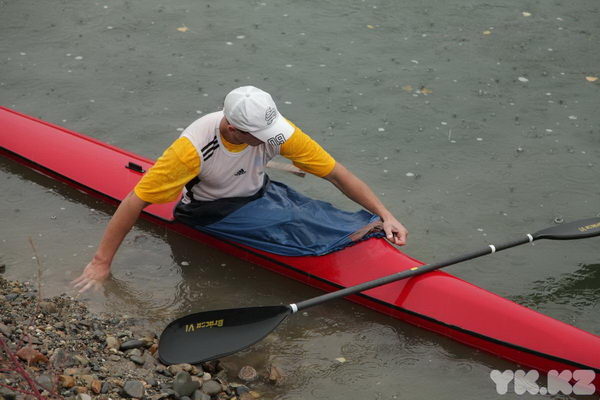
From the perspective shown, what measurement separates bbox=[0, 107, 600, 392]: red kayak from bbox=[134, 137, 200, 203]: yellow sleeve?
0.90m

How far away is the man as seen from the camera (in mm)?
4414

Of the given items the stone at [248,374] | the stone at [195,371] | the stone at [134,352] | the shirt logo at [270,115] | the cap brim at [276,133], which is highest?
the shirt logo at [270,115]

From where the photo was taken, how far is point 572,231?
519cm

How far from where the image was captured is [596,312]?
5.06m

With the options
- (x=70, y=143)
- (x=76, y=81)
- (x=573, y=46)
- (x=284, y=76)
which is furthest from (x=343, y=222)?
(x=573, y=46)

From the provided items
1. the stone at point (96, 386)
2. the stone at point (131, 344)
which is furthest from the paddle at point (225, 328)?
the stone at point (96, 386)

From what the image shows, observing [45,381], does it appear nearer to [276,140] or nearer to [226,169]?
[226,169]

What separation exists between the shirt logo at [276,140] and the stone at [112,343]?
136 centimetres

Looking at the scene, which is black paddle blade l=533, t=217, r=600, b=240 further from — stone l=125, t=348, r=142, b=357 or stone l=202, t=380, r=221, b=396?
stone l=125, t=348, r=142, b=357

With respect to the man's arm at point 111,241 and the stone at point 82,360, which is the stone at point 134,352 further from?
the man's arm at point 111,241

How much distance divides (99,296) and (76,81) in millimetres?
3009

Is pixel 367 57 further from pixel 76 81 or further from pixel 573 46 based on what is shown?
pixel 76 81

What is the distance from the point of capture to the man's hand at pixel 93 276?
189 inches


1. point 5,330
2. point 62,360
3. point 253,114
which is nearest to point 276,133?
point 253,114
